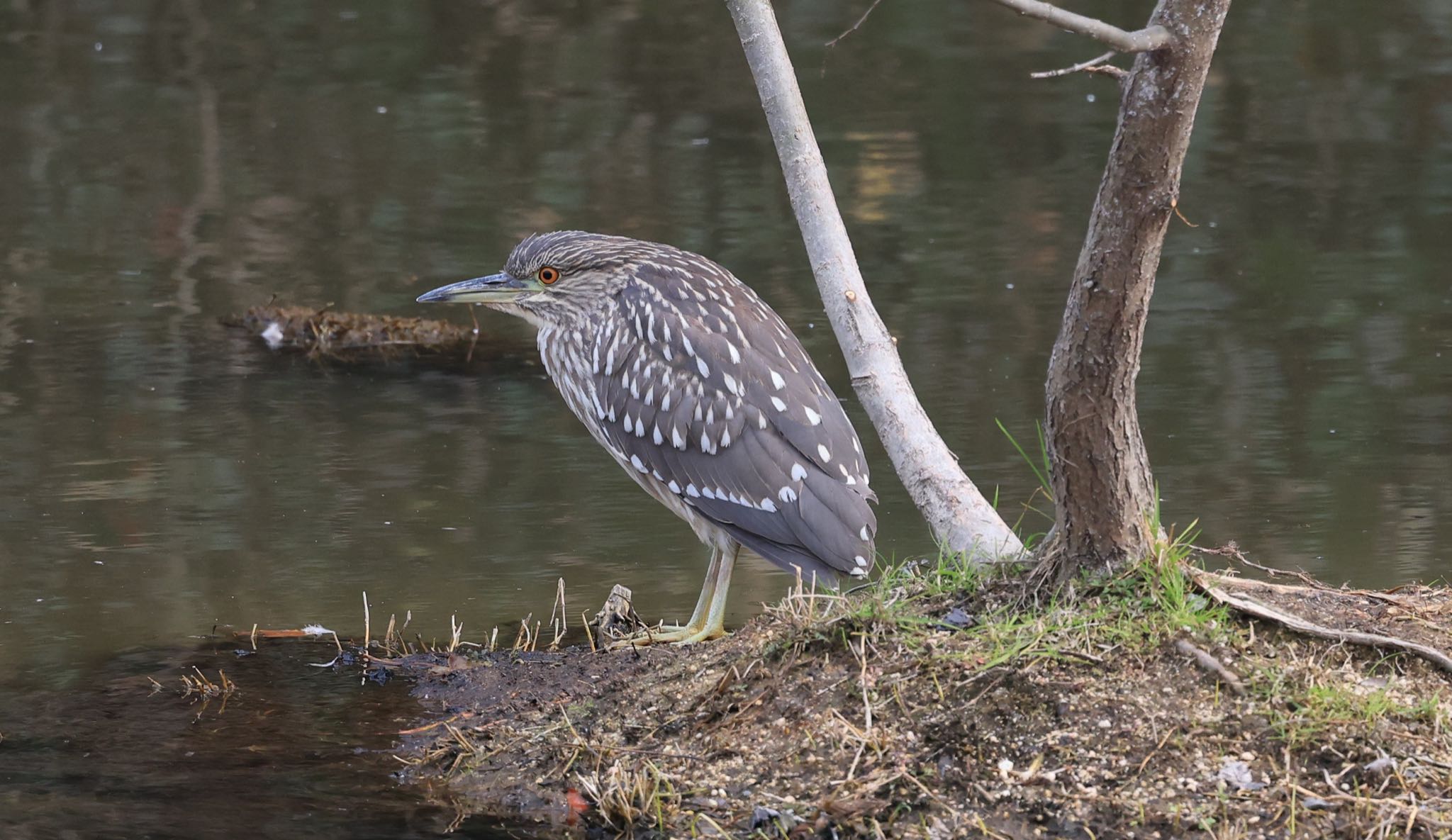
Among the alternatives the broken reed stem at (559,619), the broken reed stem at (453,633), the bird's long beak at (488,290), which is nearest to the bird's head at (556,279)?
the bird's long beak at (488,290)

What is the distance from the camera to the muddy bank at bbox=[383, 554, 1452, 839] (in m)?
3.61

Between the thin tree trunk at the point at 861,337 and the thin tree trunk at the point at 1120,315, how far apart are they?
51 cm

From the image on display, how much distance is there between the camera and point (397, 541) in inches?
243

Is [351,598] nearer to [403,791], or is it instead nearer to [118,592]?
[118,592]

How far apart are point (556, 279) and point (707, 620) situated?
1.24 m

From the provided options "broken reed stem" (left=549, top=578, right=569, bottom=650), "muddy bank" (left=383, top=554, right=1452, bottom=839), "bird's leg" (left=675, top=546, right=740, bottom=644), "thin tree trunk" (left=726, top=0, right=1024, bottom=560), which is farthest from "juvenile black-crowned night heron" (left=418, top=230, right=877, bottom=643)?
"muddy bank" (left=383, top=554, right=1452, bottom=839)

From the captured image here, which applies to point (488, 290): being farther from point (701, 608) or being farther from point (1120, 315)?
point (1120, 315)

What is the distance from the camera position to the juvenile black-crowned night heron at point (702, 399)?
4855 millimetres

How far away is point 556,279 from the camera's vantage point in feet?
18.4

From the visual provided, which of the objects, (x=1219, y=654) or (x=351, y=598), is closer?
(x=1219, y=654)

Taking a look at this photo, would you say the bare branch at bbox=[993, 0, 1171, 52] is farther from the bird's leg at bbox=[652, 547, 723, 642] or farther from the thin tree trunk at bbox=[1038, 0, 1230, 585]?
the bird's leg at bbox=[652, 547, 723, 642]

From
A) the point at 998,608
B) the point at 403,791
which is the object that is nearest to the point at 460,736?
the point at 403,791

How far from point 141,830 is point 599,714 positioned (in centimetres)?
108

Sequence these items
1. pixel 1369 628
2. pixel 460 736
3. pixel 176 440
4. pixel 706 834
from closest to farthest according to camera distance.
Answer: pixel 706 834
pixel 1369 628
pixel 460 736
pixel 176 440
